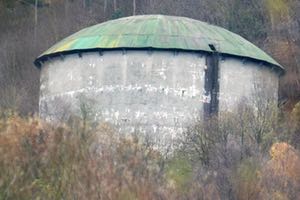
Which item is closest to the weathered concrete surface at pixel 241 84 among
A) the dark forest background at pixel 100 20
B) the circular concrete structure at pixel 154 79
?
the circular concrete structure at pixel 154 79

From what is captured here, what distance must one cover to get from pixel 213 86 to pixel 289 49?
900 cm

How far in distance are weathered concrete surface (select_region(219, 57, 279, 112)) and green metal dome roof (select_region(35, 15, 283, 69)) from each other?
356 millimetres

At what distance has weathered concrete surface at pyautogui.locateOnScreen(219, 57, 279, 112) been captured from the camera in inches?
1304

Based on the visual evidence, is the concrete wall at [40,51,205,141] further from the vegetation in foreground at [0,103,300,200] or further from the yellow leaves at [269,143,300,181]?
the yellow leaves at [269,143,300,181]

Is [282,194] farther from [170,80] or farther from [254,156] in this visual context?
[170,80]

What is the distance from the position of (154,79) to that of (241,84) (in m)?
2.92

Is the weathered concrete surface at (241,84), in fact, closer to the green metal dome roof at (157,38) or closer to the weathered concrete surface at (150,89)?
the weathered concrete surface at (150,89)

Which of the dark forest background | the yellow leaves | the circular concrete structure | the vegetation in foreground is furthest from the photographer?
the dark forest background

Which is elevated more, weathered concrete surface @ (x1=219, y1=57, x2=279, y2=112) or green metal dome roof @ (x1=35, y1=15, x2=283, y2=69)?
green metal dome roof @ (x1=35, y1=15, x2=283, y2=69)

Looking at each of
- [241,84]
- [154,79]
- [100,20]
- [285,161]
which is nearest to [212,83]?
[241,84]

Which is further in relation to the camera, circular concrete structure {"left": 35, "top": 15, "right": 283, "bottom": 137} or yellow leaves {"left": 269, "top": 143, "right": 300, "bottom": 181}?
circular concrete structure {"left": 35, "top": 15, "right": 283, "bottom": 137}

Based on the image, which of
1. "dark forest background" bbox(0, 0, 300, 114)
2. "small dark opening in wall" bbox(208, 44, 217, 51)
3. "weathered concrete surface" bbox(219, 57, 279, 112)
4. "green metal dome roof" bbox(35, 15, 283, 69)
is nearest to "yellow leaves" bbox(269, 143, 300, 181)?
"weathered concrete surface" bbox(219, 57, 279, 112)

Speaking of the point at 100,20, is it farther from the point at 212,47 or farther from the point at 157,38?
the point at 212,47

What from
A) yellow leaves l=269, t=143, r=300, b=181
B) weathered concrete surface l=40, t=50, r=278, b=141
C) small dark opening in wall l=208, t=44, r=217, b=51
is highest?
small dark opening in wall l=208, t=44, r=217, b=51
